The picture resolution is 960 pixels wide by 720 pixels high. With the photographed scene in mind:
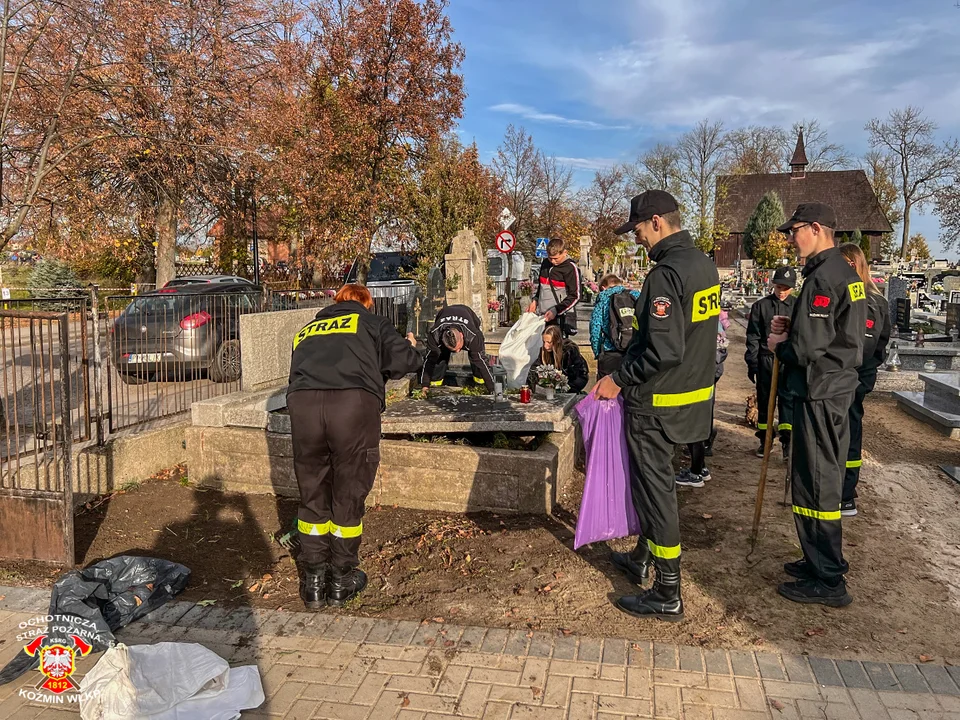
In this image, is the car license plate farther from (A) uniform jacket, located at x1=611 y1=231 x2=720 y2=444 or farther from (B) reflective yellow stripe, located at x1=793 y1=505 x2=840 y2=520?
(B) reflective yellow stripe, located at x1=793 y1=505 x2=840 y2=520

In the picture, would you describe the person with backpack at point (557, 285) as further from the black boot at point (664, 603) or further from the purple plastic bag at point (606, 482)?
the black boot at point (664, 603)

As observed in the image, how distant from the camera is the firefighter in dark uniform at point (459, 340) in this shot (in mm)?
6566

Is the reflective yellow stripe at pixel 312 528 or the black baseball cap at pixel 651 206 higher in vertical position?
the black baseball cap at pixel 651 206

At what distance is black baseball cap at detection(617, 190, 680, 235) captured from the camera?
3.59 meters

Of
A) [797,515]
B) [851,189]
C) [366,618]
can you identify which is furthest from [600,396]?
[851,189]

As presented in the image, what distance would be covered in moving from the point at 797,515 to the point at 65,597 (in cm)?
406

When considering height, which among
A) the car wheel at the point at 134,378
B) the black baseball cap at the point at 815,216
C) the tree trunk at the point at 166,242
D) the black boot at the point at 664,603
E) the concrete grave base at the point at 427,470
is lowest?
the black boot at the point at 664,603

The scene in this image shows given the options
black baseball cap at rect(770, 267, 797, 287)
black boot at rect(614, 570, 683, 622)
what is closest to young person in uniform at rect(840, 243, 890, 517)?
black baseball cap at rect(770, 267, 797, 287)

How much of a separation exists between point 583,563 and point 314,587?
1669 millimetres

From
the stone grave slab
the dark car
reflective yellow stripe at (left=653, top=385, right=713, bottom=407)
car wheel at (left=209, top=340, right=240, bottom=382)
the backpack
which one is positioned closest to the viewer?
reflective yellow stripe at (left=653, top=385, right=713, bottom=407)

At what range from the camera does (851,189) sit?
184ft

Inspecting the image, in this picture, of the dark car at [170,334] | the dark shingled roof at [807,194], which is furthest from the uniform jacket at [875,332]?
the dark shingled roof at [807,194]

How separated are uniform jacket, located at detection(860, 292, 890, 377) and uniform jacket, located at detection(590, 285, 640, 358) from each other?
192 cm

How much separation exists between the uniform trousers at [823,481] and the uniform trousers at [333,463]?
8.01ft
